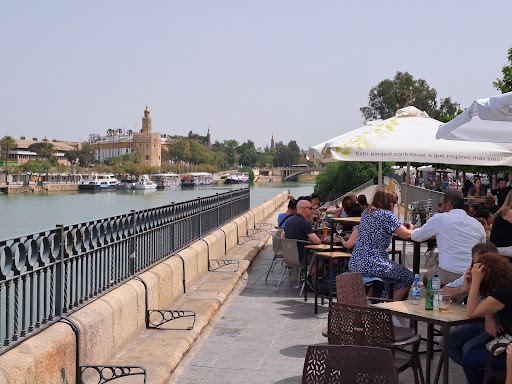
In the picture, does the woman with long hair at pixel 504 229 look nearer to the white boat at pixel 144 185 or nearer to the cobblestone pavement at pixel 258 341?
the cobblestone pavement at pixel 258 341

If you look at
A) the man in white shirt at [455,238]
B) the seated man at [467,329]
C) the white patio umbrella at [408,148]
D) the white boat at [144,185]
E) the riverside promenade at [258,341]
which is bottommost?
the white boat at [144,185]

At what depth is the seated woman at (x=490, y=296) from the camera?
4.05 m

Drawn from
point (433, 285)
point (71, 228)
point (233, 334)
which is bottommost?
point (233, 334)

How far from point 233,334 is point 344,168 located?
114 ft

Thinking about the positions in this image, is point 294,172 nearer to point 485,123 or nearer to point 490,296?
point 485,123

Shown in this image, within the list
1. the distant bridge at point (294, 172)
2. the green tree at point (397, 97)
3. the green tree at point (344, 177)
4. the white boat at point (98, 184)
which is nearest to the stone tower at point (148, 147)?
the distant bridge at point (294, 172)

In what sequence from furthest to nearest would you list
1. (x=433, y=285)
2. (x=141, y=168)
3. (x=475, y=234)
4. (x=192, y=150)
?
(x=192, y=150) < (x=141, y=168) < (x=475, y=234) < (x=433, y=285)

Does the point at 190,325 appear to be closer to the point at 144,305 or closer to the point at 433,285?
the point at 144,305

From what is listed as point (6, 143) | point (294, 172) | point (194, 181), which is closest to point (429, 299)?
point (194, 181)

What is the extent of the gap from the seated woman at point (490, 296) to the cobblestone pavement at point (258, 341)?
3.59 feet

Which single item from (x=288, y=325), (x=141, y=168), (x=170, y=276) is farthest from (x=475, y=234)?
(x=141, y=168)

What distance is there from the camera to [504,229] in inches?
239

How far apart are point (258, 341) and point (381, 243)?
1.52m

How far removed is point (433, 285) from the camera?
4738 millimetres
